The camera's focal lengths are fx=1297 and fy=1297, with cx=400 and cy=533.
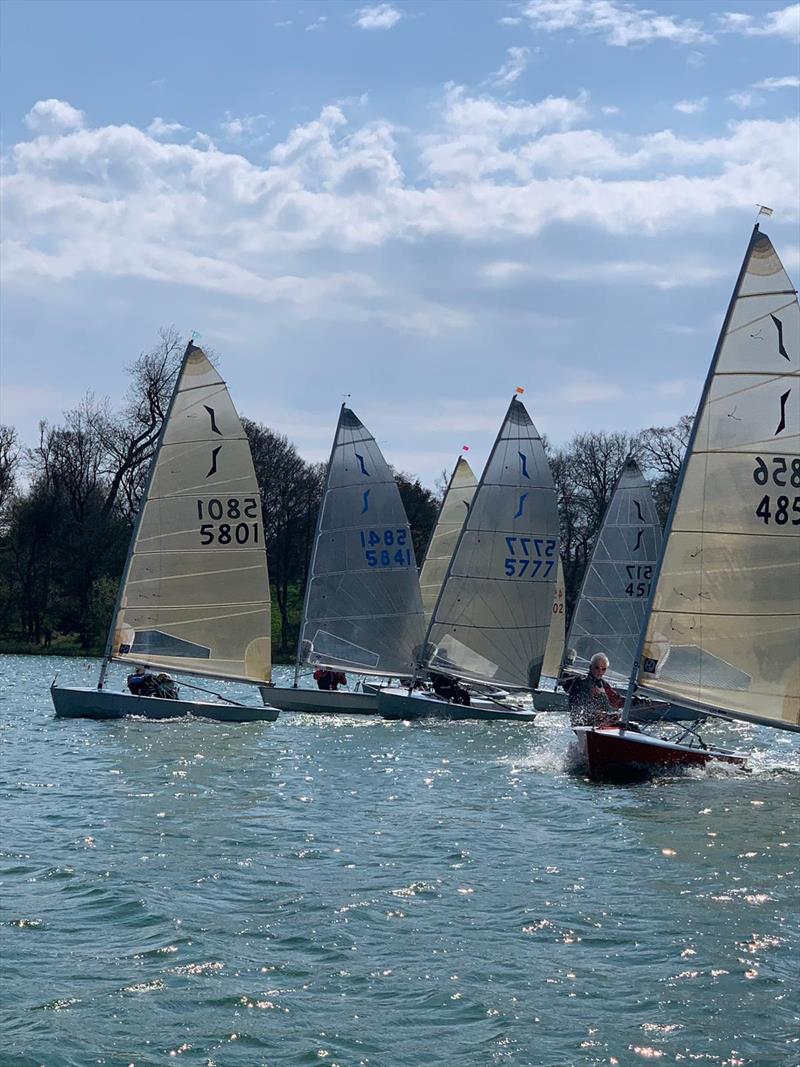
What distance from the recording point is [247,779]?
19125 millimetres

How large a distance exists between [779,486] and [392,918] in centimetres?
1075

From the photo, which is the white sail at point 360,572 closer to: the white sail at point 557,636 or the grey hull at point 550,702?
the grey hull at point 550,702

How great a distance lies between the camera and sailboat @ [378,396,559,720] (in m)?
30.6

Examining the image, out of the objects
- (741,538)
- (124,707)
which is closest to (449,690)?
(124,707)

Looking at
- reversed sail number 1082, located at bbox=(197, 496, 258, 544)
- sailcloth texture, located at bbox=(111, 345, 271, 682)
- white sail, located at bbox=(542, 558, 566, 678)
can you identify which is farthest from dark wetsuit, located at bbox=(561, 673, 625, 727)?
white sail, located at bbox=(542, 558, 566, 678)

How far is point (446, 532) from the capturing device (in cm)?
3897

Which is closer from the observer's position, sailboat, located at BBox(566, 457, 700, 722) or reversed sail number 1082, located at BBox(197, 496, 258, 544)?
reversed sail number 1082, located at BBox(197, 496, 258, 544)

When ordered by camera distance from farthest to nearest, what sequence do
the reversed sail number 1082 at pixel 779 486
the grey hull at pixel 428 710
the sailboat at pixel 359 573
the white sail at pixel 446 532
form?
the white sail at pixel 446 532
the sailboat at pixel 359 573
the grey hull at pixel 428 710
the reversed sail number 1082 at pixel 779 486

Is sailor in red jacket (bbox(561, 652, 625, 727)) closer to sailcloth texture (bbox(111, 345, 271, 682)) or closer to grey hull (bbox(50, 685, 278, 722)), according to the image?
grey hull (bbox(50, 685, 278, 722))

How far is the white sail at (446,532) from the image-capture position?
127 feet

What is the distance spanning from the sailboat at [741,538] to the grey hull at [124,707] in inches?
371

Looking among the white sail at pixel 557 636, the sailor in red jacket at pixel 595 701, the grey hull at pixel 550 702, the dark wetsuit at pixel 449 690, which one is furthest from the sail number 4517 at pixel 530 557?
the white sail at pixel 557 636

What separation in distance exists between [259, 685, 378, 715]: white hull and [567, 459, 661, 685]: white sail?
26.8 feet

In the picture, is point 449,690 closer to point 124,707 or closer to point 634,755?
point 124,707
